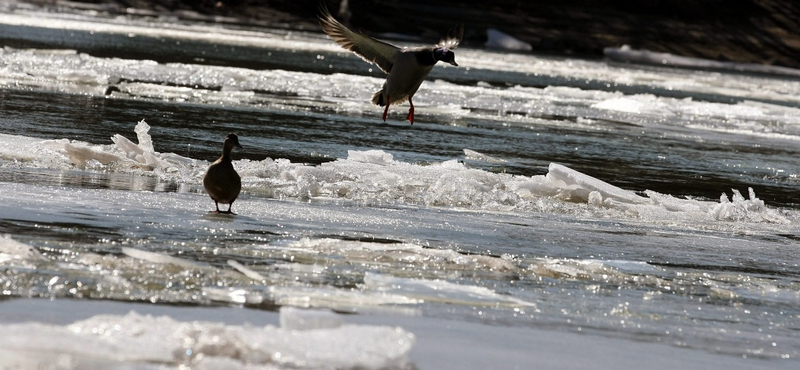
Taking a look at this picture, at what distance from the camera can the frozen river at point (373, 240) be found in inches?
194

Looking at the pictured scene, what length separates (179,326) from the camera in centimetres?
476

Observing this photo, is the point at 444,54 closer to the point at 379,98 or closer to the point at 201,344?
the point at 379,98

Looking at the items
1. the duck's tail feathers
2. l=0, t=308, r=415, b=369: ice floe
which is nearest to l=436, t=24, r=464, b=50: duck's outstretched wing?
the duck's tail feathers

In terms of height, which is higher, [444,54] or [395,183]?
[444,54]

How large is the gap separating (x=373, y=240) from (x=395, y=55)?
12.4 ft

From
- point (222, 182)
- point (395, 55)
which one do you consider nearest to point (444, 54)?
point (395, 55)

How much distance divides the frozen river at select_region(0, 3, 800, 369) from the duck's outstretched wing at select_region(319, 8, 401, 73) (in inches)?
37.9

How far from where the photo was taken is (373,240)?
736 centimetres

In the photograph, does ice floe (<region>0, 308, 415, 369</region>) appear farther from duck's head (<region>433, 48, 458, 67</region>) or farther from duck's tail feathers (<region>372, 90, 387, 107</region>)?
duck's tail feathers (<region>372, 90, 387, 107</region>)

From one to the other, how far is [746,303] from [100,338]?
3561mm

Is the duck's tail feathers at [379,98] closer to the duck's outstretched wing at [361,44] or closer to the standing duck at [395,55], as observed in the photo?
the standing duck at [395,55]

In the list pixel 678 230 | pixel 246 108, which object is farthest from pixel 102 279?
pixel 246 108

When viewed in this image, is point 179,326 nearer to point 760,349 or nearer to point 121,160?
point 760,349

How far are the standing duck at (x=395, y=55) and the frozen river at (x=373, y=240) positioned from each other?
71cm
